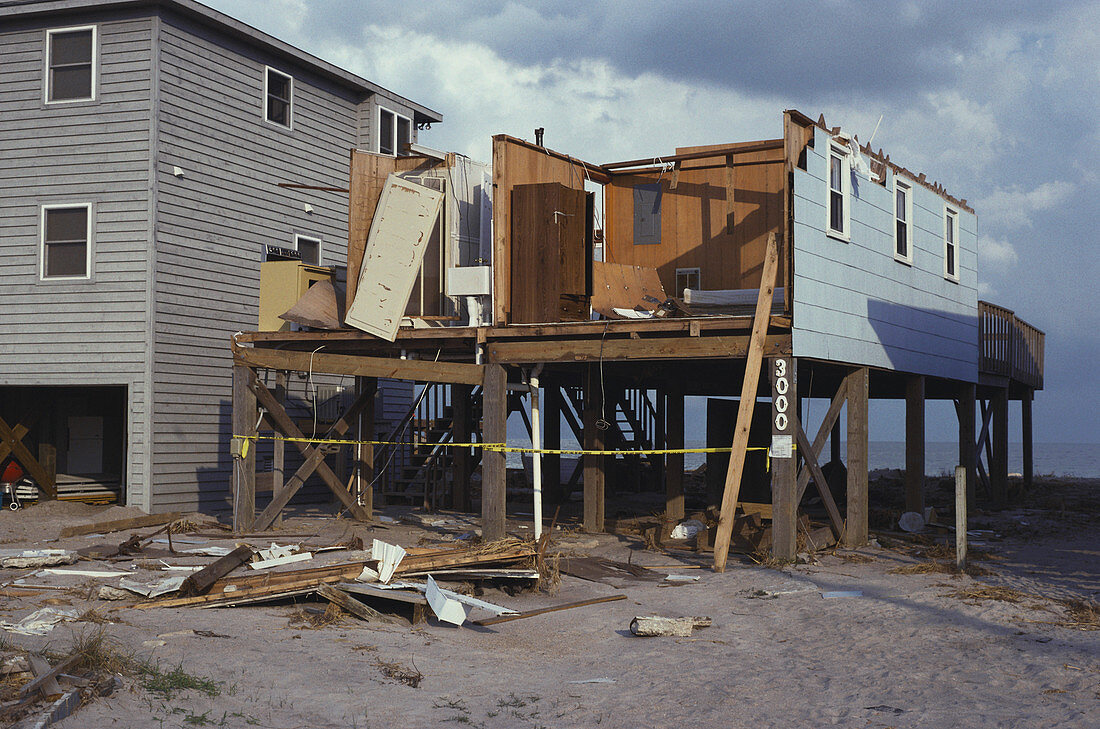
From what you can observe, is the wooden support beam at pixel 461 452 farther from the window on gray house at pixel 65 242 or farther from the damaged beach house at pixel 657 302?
the window on gray house at pixel 65 242

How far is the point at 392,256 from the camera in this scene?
53.8 ft

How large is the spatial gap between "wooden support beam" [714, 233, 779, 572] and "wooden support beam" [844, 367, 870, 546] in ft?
11.0

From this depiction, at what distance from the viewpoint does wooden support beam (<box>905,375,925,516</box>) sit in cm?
1941

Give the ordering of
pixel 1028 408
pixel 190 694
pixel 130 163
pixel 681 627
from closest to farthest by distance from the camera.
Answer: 1. pixel 190 694
2. pixel 681 627
3. pixel 130 163
4. pixel 1028 408

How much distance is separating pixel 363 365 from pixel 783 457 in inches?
268

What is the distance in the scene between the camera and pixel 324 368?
1678 cm

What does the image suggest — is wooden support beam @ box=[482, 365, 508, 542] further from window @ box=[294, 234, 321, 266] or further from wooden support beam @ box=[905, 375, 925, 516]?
window @ box=[294, 234, 321, 266]

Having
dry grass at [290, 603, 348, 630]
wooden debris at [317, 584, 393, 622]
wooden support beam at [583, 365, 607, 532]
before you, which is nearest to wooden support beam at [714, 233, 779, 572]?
wooden support beam at [583, 365, 607, 532]

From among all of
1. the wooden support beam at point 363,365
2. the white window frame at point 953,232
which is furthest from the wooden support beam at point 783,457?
the white window frame at point 953,232

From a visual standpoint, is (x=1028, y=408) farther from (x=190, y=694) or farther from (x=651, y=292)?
(x=190, y=694)

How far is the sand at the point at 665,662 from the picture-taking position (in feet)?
23.1

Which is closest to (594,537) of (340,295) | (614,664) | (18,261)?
(340,295)

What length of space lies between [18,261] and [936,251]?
18.5 meters

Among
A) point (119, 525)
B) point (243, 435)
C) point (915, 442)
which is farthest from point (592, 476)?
point (119, 525)
